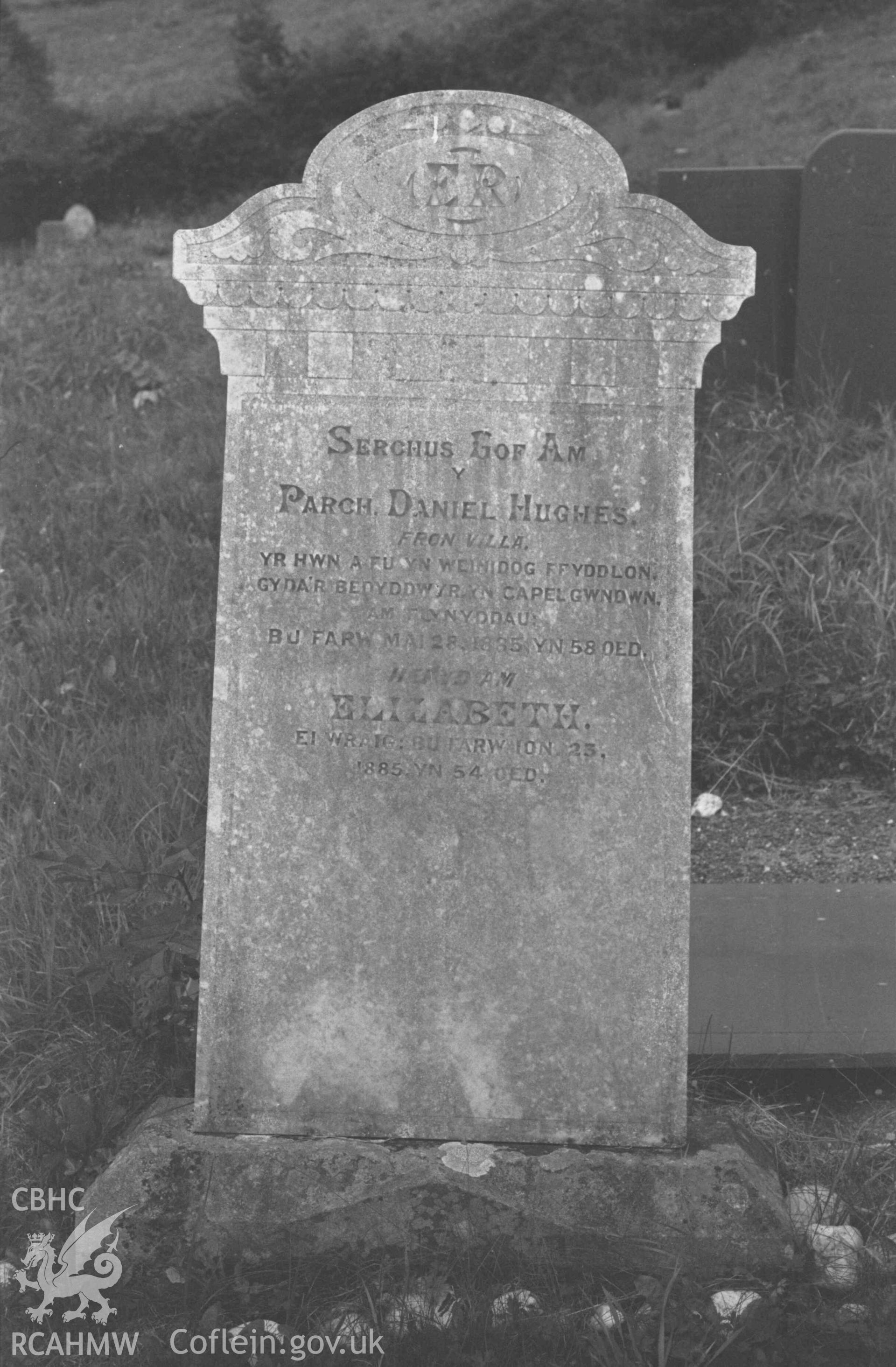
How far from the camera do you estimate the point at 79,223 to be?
9.25 m

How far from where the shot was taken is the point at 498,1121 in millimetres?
2371

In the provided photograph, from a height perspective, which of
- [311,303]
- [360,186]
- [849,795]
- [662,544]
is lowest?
[849,795]

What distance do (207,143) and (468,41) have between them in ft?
6.88

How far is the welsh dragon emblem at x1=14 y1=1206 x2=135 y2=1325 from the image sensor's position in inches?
84.4

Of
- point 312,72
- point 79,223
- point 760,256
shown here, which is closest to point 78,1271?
point 760,256

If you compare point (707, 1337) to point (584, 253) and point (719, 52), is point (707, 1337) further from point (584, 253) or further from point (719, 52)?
point (719, 52)

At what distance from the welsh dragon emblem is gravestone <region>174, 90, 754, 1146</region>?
26cm

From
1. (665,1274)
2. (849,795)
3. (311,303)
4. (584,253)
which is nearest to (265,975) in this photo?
(665,1274)

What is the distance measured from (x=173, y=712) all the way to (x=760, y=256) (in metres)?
3.19

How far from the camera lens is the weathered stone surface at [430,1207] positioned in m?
2.20

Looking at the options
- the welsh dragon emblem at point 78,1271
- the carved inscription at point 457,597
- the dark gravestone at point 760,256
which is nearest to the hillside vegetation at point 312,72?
the dark gravestone at point 760,256

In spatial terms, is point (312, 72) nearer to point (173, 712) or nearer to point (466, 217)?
point (173, 712)

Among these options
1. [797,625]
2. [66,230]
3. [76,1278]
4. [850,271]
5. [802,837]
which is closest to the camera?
[76,1278]

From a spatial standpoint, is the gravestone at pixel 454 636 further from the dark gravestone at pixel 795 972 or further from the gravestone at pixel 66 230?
the gravestone at pixel 66 230
